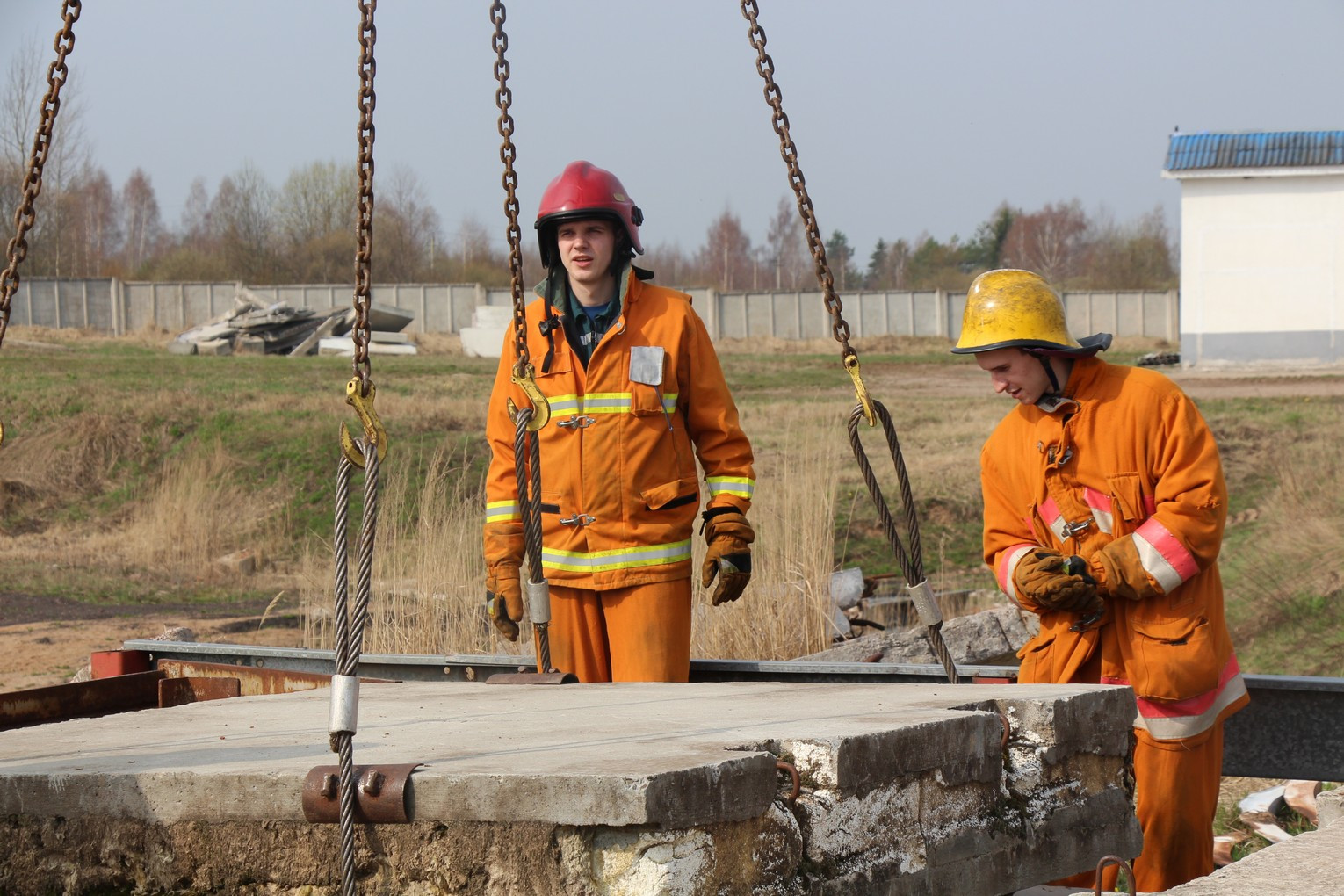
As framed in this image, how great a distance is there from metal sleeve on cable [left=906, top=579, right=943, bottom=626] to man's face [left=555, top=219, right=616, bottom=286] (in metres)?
1.39

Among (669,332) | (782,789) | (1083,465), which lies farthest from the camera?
(669,332)

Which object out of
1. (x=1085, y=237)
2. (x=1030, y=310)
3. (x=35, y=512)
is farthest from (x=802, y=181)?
(x=1085, y=237)

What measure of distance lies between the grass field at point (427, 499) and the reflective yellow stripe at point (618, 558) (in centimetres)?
245

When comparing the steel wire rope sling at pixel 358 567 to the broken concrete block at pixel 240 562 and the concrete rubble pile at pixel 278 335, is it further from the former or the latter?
the concrete rubble pile at pixel 278 335

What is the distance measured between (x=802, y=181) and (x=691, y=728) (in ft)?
5.38

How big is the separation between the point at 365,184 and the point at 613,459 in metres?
1.66

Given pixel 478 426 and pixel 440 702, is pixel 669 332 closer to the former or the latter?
pixel 440 702

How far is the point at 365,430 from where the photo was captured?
2.75m

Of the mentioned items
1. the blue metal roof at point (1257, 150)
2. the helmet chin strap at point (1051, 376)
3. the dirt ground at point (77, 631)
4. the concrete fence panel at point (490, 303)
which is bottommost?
the dirt ground at point (77, 631)

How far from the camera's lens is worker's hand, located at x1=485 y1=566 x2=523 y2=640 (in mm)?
4637

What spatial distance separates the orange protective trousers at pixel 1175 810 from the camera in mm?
3727

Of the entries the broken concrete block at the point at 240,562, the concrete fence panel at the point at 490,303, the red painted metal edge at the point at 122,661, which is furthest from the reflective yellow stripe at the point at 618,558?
the concrete fence panel at the point at 490,303

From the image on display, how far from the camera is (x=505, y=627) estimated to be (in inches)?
183

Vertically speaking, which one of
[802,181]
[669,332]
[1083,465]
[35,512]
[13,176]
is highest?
[13,176]
